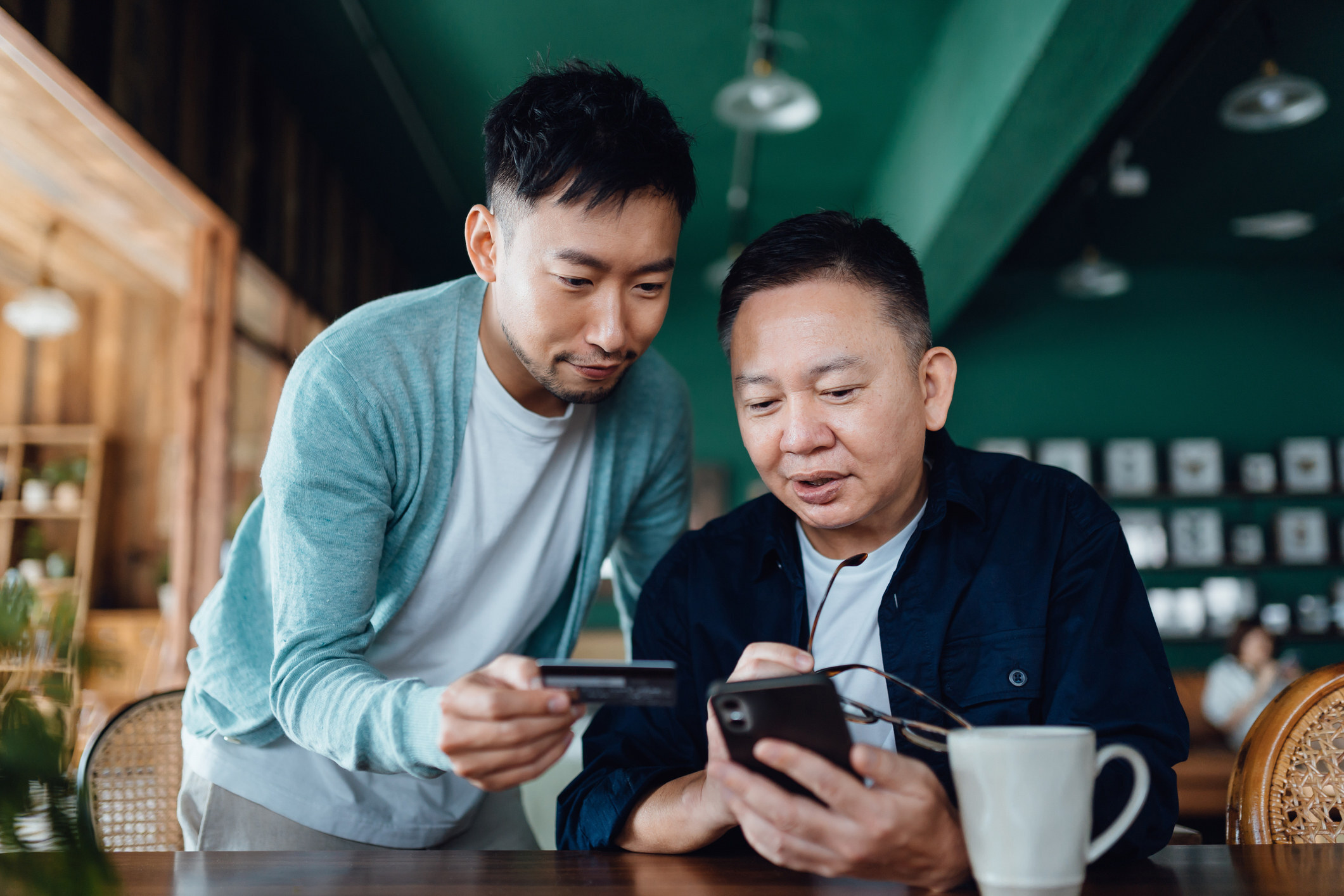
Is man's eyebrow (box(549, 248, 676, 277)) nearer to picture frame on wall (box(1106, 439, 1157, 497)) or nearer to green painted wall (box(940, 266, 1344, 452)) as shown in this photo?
green painted wall (box(940, 266, 1344, 452))

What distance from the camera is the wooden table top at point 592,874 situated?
31.5 inches

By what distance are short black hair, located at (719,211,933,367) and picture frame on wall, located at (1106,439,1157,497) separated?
21.5 ft

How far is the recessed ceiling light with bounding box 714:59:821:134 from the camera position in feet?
12.8

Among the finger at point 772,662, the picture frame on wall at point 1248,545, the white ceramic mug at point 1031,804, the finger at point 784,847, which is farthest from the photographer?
the picture frame on wall at point 1248,545

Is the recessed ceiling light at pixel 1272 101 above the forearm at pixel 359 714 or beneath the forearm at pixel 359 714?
above

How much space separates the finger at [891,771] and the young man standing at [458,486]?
1.60 ft

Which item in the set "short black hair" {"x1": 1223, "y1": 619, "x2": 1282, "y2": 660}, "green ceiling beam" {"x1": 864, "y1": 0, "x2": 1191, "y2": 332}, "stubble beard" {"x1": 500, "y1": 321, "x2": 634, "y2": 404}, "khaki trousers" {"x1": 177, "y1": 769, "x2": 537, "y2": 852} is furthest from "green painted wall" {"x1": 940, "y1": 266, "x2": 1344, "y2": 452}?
"khaki trousers" {"x1": 177, "y1": 769, "x2": 537, "y2": 852}

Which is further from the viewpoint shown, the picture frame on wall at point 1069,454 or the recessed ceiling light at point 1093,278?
the picture frame on wall at point 1069,454

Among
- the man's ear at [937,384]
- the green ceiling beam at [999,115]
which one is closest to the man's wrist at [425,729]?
the man's ear at [937,384]

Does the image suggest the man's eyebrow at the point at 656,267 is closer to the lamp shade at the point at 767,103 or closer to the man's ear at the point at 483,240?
the man's ear at the point at 483,240

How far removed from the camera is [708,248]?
7395 millimetres

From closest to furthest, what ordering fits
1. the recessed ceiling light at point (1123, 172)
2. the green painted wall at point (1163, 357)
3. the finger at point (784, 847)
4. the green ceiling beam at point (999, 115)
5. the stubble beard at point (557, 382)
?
the finger at point (784, 847) < the stubble beard at point (557, 382) < the green ceiling beam at point (999, 115) < the recessed ceiling light at point (1123, 172) < the green painted wall at point (1163, 357)

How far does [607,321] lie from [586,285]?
5 centimetres

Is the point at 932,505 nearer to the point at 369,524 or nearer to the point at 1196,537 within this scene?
the point at 369,524
